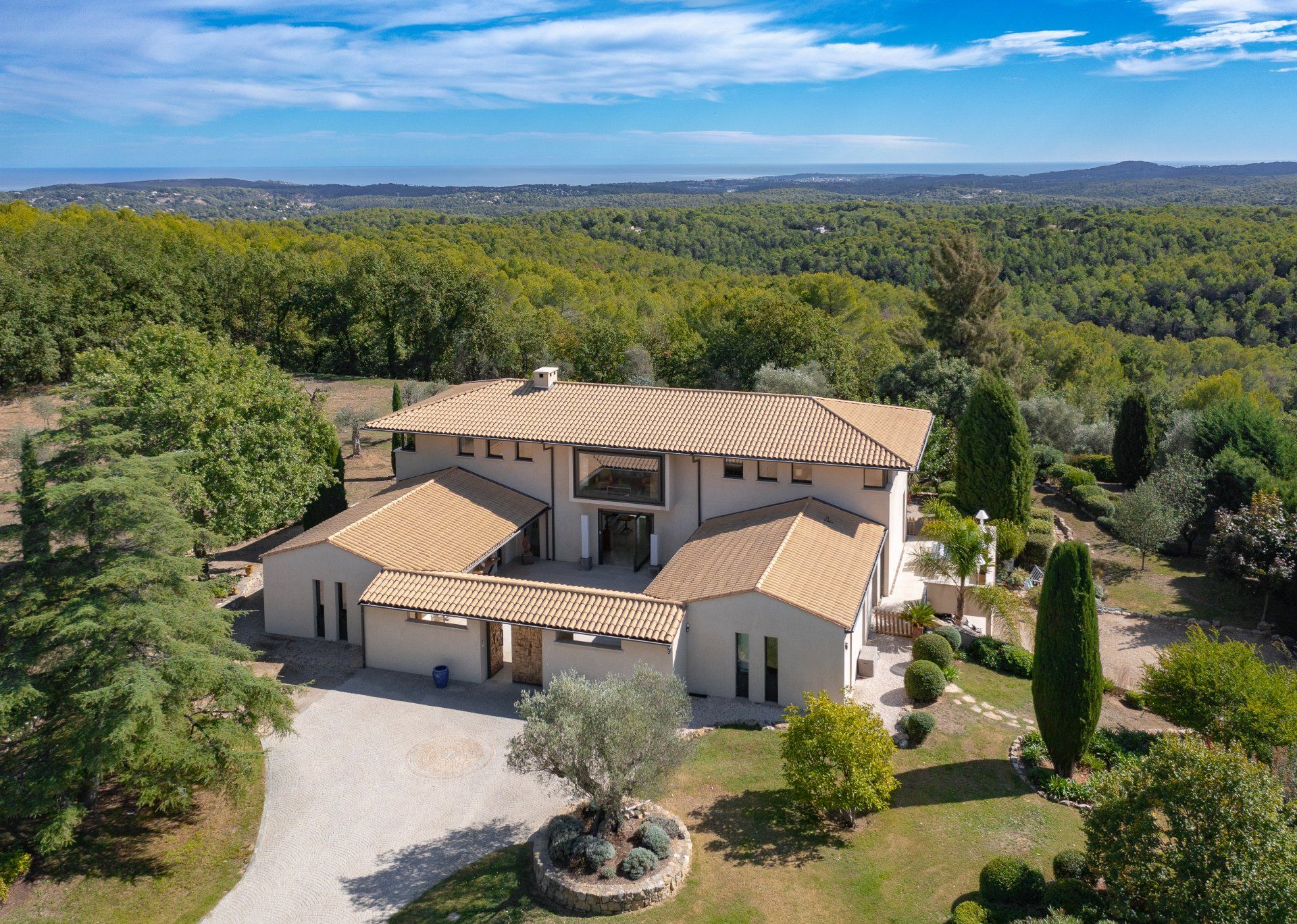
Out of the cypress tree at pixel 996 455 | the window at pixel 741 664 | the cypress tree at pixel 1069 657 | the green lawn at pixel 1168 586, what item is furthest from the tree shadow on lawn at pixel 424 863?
the green lawn at pixel 1168 586

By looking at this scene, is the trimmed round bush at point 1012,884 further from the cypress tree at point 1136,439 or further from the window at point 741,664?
the cypress tree at point 1136,439

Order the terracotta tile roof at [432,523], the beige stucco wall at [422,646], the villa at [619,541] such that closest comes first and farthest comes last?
the villa at [619,541]
the beige stucco wall at [422,646]
the terracotta tile roof at [432,523]

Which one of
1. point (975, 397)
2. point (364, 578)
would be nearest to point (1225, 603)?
point (975, 397)

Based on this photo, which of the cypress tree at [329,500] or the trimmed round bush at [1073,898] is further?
the cypress tree at [329,500]

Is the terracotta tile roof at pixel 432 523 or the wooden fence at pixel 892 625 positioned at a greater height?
the terracotta tile roof at pixel 432 523

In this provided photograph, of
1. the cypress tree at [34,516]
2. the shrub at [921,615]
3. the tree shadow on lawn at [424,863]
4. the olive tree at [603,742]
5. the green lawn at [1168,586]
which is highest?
the cypress tree at [34,516]

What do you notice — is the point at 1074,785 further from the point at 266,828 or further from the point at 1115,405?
the point at 1115,405

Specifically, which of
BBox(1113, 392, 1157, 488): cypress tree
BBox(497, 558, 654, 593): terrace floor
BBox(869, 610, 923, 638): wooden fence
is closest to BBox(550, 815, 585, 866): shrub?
BBox(497, 558, 654, 593): terrace floor

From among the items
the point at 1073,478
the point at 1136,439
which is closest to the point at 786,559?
the point at 1073,478
